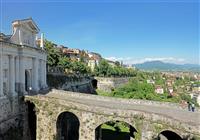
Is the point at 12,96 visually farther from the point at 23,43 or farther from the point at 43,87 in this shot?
the point at 43,87

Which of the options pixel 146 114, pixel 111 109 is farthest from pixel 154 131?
pixel 111 109

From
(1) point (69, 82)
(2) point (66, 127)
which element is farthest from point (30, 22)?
(1) point (69, 82)

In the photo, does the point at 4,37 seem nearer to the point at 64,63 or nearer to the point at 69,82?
the point at 69,82

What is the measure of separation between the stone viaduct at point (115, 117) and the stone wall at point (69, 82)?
50.4 ft

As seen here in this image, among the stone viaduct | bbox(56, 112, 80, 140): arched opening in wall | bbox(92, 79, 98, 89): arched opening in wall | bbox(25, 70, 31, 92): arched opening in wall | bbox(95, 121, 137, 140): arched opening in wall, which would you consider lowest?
bbox(95, 121, 137, 140): arched opening in wall

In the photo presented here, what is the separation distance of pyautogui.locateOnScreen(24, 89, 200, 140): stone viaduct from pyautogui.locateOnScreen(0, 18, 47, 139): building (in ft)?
6.57

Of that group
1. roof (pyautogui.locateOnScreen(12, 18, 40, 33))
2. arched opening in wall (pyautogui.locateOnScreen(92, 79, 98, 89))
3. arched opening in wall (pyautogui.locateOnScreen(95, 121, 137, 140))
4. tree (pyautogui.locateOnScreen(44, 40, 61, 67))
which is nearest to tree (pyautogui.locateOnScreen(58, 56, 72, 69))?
tree (pyautogui.locateOnScreen(44, 40, 61, 67))

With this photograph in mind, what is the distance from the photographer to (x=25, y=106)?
3030cm

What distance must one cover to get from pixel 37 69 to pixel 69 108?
11.4 metres

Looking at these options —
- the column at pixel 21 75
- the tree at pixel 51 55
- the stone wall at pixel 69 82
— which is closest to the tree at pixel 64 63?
the tree at pixel 51 55

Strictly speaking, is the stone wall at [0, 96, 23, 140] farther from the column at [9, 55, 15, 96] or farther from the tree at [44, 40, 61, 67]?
the tree at [44, 40, 61, 67]

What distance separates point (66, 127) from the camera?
104 feet

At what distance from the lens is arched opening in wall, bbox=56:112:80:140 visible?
91.7 feet

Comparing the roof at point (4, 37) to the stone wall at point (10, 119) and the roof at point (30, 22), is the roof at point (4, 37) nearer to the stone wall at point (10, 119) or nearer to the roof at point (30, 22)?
the roof at point (30, 22)
